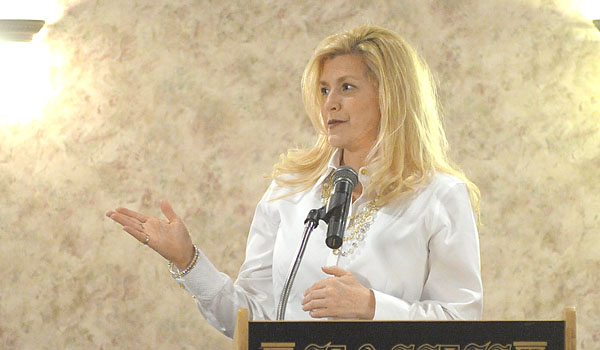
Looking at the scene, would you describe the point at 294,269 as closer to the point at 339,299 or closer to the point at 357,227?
the point at 339,299

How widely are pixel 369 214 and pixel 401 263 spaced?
176 millimetres

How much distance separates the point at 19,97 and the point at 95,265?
81cm

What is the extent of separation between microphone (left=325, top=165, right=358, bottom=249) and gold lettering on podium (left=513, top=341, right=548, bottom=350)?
40cm

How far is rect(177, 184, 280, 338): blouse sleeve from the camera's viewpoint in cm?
218

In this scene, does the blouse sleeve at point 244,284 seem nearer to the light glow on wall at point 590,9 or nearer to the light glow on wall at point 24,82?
the light glow on wall at point 24,82

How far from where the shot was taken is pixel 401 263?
214cm

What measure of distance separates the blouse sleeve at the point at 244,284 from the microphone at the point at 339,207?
557 millimetres

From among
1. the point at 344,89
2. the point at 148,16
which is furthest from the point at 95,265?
the point at 344,89

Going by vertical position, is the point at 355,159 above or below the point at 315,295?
above

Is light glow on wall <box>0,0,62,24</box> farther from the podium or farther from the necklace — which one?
the podium

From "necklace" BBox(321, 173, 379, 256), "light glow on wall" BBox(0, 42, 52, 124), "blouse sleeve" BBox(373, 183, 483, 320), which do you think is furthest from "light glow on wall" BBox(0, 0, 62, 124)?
"blouse sleeve" BBox(373, 183, 483, 320)

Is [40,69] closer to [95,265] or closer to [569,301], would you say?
[95,265]

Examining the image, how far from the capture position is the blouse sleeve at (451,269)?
2.03m

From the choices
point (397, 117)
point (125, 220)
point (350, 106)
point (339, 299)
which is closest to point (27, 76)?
point (125, 220)
